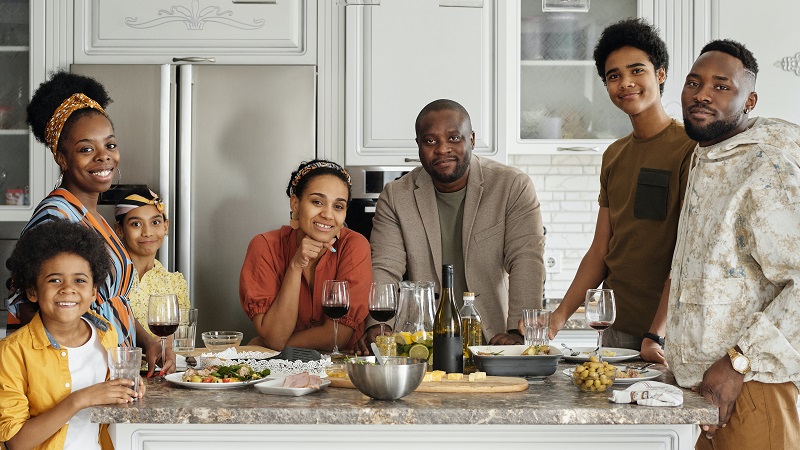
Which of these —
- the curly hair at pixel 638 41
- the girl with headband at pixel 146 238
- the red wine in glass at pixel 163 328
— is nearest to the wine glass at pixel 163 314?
the red wine in glass at pixel 163 328

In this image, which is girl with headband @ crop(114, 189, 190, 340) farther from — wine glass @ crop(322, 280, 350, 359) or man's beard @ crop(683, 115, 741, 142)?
man's beard @ crop(683, 115, 741, 142)

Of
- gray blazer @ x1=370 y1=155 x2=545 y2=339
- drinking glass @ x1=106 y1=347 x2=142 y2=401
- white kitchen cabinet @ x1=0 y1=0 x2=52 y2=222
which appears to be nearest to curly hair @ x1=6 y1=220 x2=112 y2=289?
drinking glass @ x1=106 y1=347 x2=142 y2=401

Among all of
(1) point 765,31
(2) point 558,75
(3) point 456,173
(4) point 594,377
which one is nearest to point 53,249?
(4) point 594,377

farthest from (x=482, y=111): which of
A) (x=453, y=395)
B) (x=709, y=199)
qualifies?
(x=453, y=395)

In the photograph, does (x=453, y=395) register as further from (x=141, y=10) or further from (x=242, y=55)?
(x=141, y=10)

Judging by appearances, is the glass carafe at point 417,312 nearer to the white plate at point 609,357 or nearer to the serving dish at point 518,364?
the serving dish at point 518,364

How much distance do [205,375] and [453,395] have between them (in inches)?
22.7

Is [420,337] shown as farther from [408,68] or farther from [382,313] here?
[408,68]

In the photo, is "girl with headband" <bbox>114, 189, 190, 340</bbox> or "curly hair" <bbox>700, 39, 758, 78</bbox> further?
"girl with headband" <bbox>114, 189, 190, 340</bbox>

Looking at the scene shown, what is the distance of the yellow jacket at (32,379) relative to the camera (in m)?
1.80

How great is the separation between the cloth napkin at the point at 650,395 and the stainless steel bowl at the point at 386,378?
1.37 feet

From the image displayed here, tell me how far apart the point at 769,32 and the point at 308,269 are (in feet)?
8.45

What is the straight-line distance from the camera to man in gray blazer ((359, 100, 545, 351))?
2.83m

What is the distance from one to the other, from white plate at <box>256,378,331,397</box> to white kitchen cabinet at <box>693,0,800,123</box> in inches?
112
